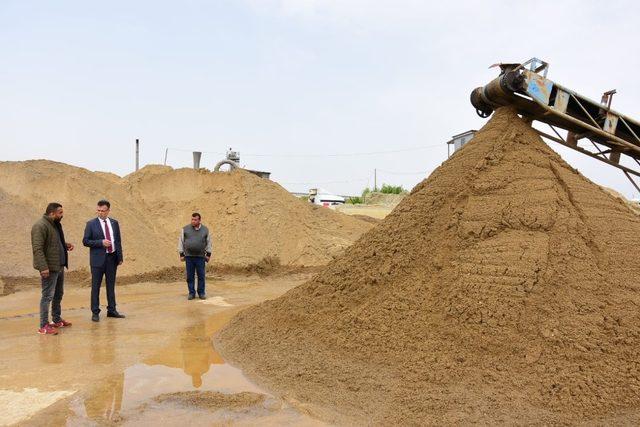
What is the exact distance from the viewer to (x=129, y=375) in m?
4.39

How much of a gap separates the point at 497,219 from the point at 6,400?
13.8ft

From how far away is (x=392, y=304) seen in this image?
449cm

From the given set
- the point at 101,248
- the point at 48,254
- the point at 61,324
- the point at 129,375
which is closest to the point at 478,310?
the point at 129,375

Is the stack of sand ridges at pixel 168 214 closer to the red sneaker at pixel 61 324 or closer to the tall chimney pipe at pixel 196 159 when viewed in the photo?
the tall chimney pipe at pixel 196 159

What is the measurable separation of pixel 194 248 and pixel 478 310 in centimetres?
563

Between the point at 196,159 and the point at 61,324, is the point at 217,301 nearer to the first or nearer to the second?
the point at 61,324

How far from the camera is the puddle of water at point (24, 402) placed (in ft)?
11.2

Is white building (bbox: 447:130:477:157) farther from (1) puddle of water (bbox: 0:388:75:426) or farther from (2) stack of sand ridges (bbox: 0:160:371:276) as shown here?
(2) stack of sand ridges (bbox: 0:160:371:276)

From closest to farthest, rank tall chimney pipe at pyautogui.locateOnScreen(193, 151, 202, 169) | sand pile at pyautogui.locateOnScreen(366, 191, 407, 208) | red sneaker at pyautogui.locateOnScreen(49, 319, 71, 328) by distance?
red sneaker at pyautogui.locateOnScreen(49, 319, 71, 328)
tall chimney pipe at pyautogui.locateOnScreen(193, 151, 202, 169)
sand pile at pyautogui.locateOnScreen(366, 191, 407, 208)

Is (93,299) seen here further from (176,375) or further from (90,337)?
(176,375)

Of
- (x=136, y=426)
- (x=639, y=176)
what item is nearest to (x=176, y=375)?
(x=136, y=426)

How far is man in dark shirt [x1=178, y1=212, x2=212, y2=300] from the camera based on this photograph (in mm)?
8570

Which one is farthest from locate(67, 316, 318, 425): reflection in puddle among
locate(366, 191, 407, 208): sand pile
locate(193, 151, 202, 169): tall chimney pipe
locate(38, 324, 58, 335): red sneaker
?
locate(366, 191, 407, 208): sand pile

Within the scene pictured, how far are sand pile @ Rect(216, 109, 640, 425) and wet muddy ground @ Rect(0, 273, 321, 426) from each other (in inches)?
13.3
